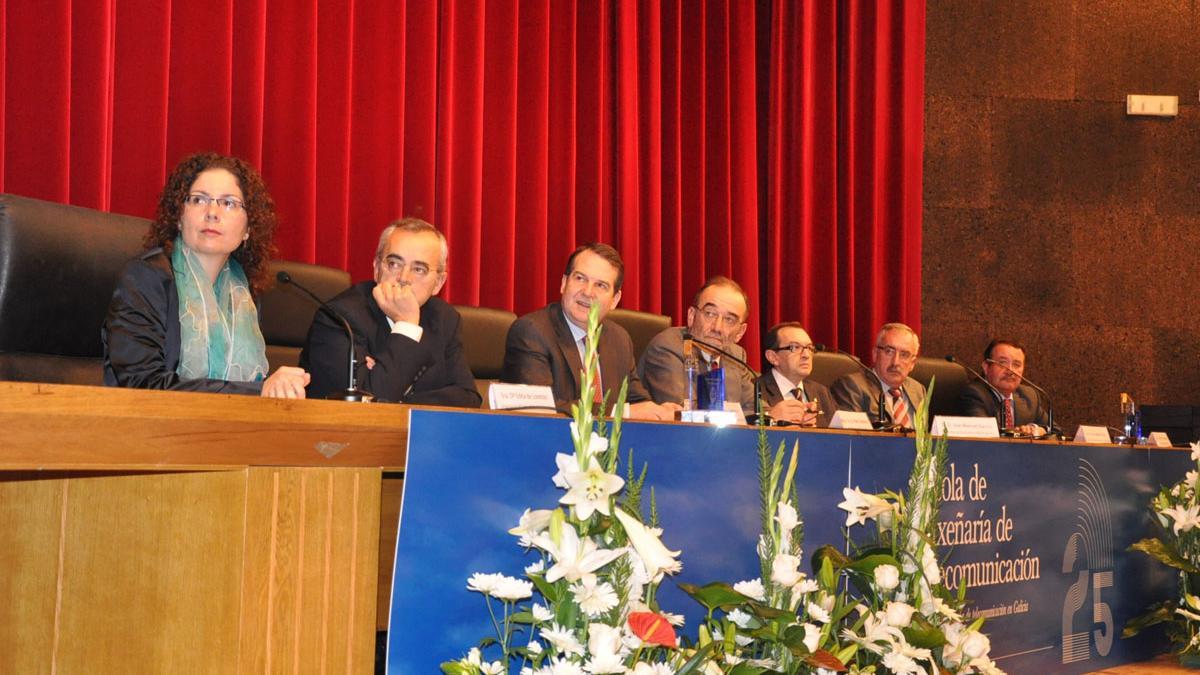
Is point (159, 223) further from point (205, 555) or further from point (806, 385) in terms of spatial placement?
point (806, 385)

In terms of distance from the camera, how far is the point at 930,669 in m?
2.10

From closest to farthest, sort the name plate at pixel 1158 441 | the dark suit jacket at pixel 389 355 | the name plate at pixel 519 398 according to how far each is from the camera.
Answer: the name plate at pixel 519 398 < the dark suit jacket at pixel 389 355 < the name plate at pixel 1158 441

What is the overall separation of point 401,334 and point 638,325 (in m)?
1.58

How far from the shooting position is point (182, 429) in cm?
132

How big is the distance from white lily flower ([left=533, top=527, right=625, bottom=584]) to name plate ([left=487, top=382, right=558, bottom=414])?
0.54 metres

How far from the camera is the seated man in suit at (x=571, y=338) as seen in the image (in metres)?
3.05

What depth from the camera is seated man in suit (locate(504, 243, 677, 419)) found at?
10.00 ft

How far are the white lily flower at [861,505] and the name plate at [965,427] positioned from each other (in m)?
0.59

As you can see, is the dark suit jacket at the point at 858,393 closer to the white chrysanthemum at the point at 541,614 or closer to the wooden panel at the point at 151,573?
the white chrysanthemum at the point at 541,614

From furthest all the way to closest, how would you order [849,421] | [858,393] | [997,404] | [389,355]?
[997,404] → [858,393] → [849,421] → [389,355]

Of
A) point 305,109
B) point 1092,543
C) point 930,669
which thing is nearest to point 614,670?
point 930,669

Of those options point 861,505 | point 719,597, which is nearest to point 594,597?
point 719,597

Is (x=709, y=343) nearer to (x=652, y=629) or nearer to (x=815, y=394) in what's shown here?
(x=815, y=394)

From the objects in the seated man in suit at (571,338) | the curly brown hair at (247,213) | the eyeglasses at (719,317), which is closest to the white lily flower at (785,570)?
the seated man in suit at (571,338)
